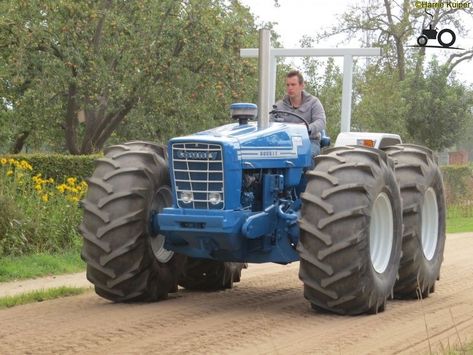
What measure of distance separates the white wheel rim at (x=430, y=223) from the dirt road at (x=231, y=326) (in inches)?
20.3

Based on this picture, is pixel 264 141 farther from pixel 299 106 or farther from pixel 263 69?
pixel 299 106

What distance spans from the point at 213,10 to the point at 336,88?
14431mm

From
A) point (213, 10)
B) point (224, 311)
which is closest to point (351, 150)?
point (224, 311)

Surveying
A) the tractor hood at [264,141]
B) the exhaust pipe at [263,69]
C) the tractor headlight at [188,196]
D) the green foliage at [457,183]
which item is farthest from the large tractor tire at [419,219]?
the green foliage at [457,183]

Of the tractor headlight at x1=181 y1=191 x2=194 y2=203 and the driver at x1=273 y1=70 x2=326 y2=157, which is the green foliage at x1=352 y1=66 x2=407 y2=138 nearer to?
the driver at x1=273 y1=70 x2=326 y2=157

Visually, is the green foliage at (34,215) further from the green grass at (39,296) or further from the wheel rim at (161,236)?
the wheel rim at (161,236)

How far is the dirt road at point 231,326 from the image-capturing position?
7.10m

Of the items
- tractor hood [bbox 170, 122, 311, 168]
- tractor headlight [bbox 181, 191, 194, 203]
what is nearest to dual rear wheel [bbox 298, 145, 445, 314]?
tractor hood [bbox 170, 122, 311, 168]

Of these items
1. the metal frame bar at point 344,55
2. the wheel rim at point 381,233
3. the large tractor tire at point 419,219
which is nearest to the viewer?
the wheel rim at point 381,233

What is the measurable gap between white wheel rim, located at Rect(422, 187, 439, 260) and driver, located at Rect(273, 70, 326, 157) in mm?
1393

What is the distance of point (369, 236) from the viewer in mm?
8586

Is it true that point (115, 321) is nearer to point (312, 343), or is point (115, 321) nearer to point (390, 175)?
point (312, 343)

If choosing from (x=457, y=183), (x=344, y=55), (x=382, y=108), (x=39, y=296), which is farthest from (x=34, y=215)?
(x=382, y=108)

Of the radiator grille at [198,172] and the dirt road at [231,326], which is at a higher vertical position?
the radiator grille at [198,172]
